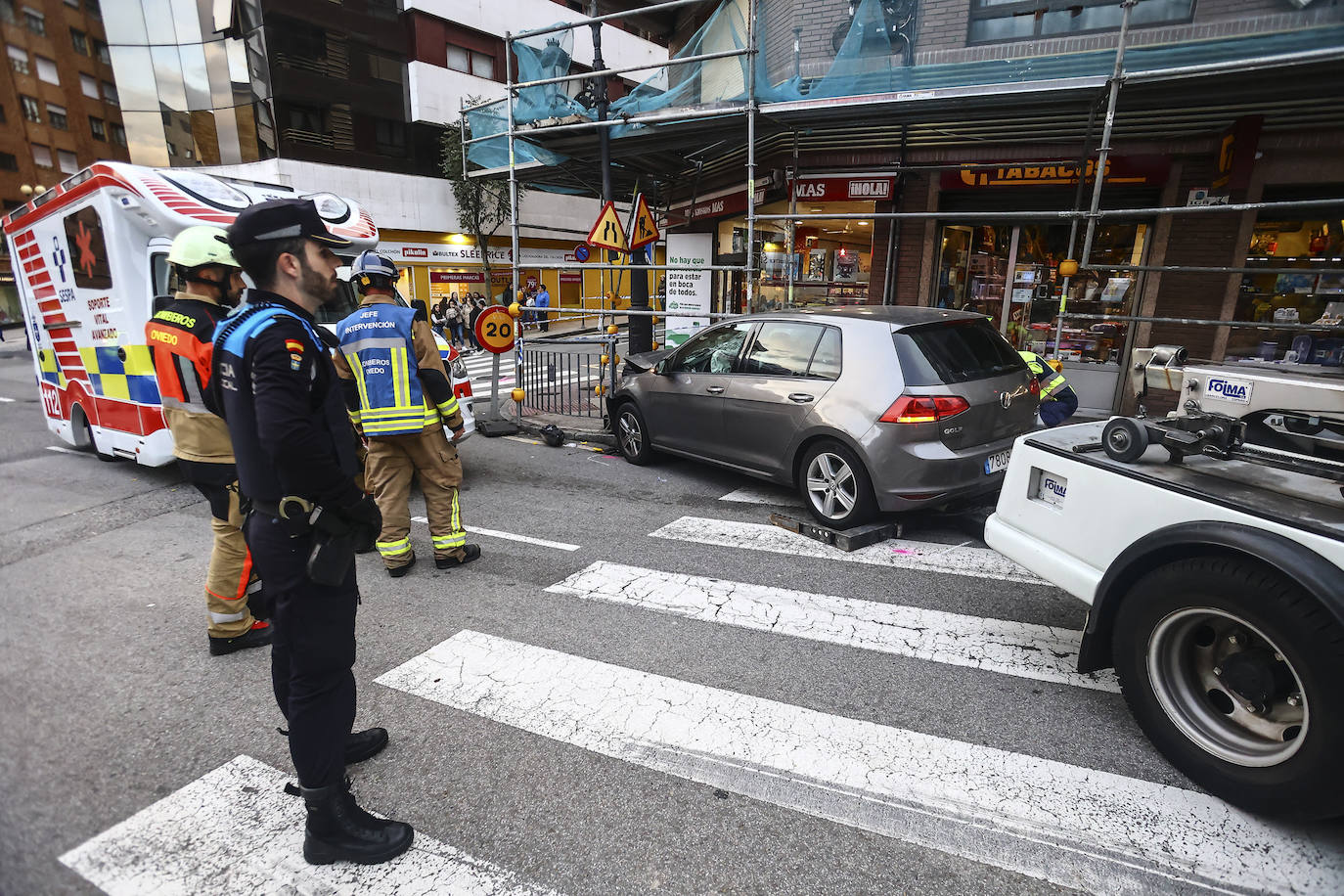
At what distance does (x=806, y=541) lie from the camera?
514 centimetres

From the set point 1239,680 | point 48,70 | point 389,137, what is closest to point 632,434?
point 1239,680

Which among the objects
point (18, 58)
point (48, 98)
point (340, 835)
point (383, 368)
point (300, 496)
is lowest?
point (340, 835)

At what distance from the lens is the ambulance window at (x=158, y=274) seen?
20.1 ft

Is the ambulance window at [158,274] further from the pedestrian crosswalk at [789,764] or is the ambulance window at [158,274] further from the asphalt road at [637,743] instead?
the pedestrian crosswalk at [789,764]

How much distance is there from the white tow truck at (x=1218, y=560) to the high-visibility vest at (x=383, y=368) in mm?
3687

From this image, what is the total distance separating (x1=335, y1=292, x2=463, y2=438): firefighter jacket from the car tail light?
309 centimetres

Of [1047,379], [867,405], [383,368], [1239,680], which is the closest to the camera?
[1239,680]

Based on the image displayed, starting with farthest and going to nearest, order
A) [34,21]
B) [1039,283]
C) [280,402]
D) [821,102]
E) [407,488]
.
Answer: [34,21] < [1039,283] < [821,102] < [407,488] < [280,402]

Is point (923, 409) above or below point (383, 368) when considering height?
below

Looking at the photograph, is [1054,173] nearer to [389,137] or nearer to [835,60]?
[835,60]

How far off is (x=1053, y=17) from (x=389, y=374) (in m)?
9.40

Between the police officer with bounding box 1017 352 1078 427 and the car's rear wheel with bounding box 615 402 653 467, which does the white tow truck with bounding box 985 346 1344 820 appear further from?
the car's rear wheel with bounding box 615 402 653 467

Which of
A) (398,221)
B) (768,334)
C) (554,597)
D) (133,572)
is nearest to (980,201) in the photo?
(768,334)

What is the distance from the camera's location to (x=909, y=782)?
2.59 m
